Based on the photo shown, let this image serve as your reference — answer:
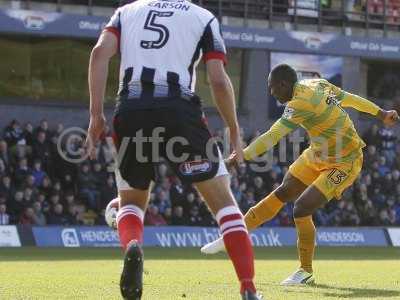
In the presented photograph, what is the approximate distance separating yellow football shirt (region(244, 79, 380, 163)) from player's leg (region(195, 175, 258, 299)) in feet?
11.4

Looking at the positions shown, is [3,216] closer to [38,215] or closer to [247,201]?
[38,215]

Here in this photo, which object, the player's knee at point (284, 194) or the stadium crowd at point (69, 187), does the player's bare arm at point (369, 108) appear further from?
the stadium crowd at point (69, 187)

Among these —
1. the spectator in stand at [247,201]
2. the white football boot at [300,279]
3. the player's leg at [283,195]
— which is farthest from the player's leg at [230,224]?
the spectator in stand at [247,201]

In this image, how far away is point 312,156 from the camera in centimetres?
1064

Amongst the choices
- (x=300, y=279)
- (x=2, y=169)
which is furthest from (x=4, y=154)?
(x=300, y=279)

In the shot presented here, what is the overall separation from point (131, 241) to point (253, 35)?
20826 mm

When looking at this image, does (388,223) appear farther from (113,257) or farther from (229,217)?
(229,217)

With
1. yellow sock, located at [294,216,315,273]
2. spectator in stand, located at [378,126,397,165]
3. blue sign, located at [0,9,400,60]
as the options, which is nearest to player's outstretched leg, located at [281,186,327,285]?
yellow sock, located at [294,216,315,273]

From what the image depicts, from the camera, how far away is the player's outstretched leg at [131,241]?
6223 mm

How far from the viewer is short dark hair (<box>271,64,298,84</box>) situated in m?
10.2

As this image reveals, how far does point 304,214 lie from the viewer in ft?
33.9

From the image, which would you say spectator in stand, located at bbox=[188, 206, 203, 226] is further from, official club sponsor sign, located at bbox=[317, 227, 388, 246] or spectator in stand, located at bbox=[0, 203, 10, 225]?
spectator in stand, located at bbox=[0, 203, 10, 225]

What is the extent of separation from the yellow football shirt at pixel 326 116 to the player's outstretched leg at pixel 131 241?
341 cm

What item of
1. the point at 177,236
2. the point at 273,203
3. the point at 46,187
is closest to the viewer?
the point at 273,203
